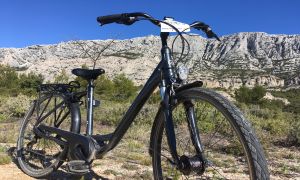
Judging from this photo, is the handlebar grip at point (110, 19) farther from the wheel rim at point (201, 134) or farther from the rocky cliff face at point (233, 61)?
the rocky cliff face at point (233, 61)

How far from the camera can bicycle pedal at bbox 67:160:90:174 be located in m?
3.91

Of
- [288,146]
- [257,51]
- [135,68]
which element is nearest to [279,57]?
[257,51]

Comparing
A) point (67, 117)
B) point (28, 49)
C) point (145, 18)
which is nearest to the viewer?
point (145, 18)

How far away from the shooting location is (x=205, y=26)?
11.2 ft

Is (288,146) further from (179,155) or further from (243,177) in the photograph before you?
(179,155)

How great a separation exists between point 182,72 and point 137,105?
594 millimetres

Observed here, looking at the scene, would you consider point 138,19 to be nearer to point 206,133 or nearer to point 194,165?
point 206,133

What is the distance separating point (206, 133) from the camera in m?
3.51

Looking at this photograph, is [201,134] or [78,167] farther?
[78,167]

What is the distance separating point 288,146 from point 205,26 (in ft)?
14.8

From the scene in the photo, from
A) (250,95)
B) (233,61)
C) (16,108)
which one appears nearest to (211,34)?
(16,108)

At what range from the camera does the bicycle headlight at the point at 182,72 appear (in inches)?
125

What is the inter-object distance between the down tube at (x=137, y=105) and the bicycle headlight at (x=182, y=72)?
7.9 inches

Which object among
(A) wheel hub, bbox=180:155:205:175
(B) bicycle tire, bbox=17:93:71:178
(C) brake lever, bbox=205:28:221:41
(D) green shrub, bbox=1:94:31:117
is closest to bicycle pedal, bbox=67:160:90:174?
(B) bicycle tire, bbox=17:93:71:178
